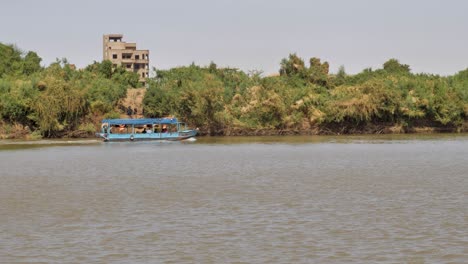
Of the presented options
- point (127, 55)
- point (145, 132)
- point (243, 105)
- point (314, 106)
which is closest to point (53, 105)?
point (145, 132)

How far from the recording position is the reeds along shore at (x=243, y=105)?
67994 mm

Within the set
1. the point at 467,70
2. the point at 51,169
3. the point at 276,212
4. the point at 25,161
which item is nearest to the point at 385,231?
the point at 276,212

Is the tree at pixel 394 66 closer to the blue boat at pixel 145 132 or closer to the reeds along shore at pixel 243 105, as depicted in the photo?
the reeds along shore at pixel 243 105

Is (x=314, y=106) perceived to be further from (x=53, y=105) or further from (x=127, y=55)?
(x=127, y=55)

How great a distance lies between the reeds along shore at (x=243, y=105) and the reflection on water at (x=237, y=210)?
27.6 meters

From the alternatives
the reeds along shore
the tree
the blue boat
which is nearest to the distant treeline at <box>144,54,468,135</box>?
the reeds along shore

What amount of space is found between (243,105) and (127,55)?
69.9 m

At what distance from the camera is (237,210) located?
825 inches

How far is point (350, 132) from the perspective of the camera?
234 feet

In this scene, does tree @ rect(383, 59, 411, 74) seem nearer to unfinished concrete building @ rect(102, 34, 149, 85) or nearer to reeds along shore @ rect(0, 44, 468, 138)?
reeds along shore @ rect(0, 44, 468, 138)

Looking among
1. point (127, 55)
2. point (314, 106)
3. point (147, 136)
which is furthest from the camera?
point (127, 55)

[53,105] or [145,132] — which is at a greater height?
[53,105]

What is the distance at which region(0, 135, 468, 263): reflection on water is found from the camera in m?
15.4

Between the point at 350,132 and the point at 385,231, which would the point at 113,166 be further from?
the point at 350,132
